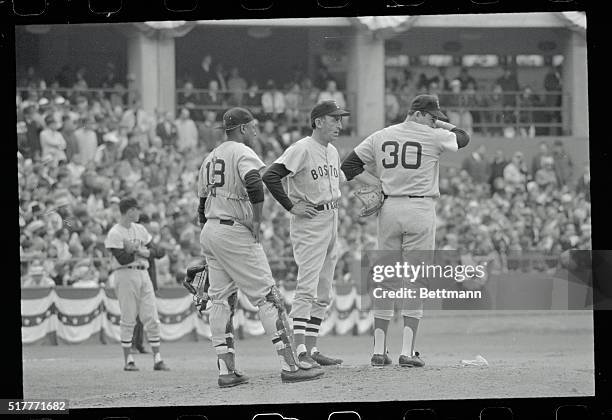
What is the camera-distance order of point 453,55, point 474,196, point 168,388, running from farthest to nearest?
point 453,55 → point 474,196 → point 168,388

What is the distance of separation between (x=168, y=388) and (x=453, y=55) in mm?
11897

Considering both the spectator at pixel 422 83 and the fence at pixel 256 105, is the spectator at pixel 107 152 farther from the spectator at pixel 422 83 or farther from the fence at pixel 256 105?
the spectator at pixel 422 83

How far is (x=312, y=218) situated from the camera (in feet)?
26.6

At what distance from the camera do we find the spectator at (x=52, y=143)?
14.5 m

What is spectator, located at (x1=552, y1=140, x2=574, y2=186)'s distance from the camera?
16.1 meters

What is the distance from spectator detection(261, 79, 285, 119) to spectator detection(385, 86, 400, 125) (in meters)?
1.77

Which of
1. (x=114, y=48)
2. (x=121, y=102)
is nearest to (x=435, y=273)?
(x=114, y=48)

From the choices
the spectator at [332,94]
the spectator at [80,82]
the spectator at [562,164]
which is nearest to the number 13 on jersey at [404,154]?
the spectator at [562,164]

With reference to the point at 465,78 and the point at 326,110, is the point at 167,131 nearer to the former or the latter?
the point at 465,78

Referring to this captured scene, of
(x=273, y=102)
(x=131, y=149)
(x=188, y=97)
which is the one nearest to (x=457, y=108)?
(x=273, y=102)

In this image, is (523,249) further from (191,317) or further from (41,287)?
(41,287)

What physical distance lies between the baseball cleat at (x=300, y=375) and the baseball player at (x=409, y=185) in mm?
783

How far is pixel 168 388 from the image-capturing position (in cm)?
816

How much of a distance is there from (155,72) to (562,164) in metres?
6.74
